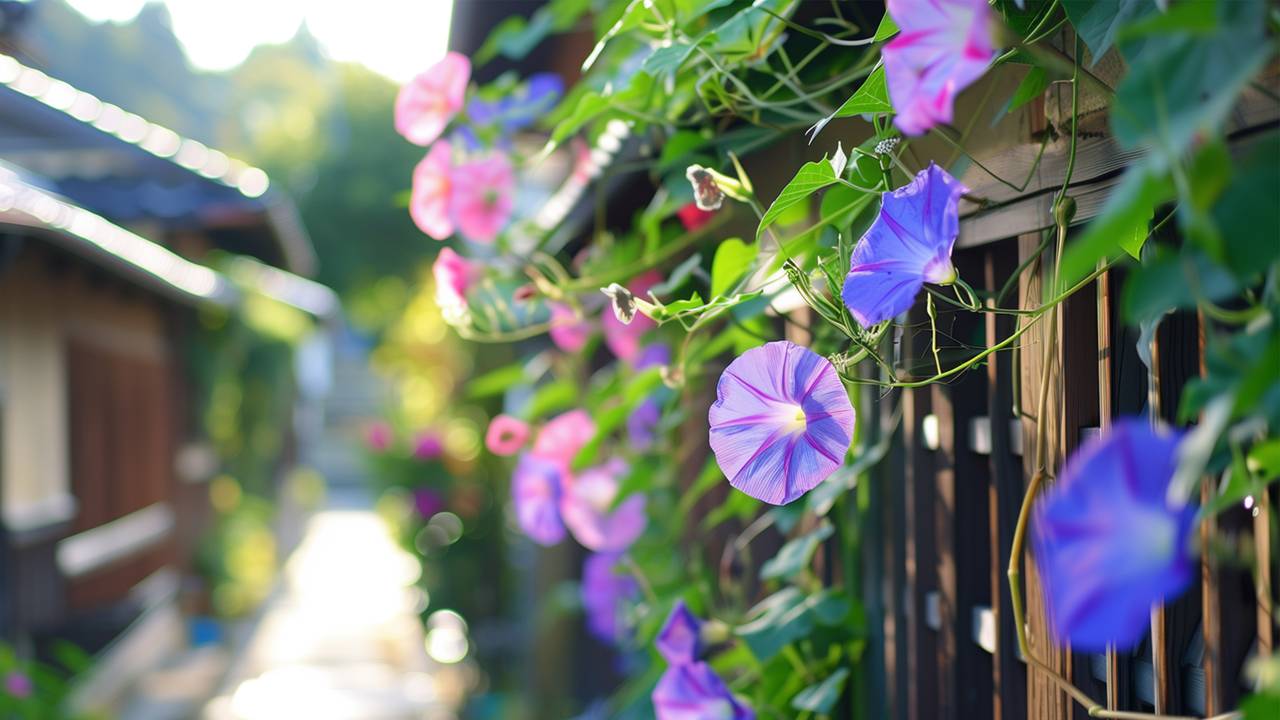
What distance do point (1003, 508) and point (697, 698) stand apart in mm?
346

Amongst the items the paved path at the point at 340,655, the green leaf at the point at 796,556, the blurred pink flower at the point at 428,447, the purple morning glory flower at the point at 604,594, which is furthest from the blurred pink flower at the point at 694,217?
the paved path at the point at 340,655

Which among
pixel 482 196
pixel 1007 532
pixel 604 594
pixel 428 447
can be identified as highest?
pixel 482 196

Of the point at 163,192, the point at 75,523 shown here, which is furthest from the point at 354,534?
the point at 75,523

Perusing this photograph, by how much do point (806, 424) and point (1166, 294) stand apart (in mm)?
316

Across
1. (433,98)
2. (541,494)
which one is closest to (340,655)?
(541,494)

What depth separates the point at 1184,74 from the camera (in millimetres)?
383

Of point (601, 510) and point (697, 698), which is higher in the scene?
point (601, 510)

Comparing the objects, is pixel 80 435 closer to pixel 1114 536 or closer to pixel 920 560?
pixel 920 560

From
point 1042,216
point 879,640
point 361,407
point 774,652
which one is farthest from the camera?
point 361,407

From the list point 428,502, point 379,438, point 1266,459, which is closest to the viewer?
point 1266,459

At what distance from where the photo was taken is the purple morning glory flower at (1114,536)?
34 cm

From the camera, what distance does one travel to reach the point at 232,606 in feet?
24.9

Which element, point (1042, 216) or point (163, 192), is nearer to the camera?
point (1042, 216)

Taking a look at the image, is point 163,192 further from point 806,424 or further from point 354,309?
point 354,309
